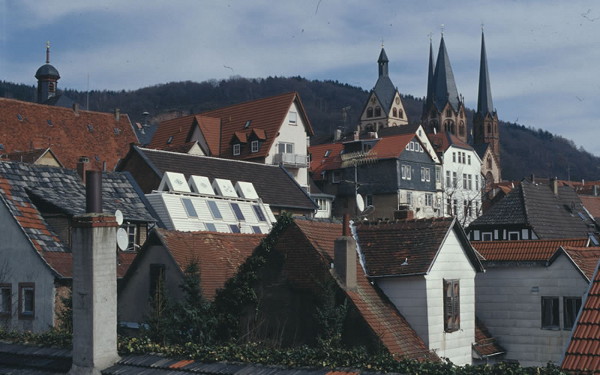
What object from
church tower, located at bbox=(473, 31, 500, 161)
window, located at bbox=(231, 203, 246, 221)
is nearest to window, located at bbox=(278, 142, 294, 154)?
window, located at bbox=(231, 203, 246, 221)

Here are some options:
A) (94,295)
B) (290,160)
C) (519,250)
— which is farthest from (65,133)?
(94,295)

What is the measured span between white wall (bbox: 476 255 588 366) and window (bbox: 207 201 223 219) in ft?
57.2

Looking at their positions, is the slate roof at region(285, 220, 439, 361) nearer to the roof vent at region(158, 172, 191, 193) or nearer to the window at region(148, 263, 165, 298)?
the window at region(148, 263, 165, 298)

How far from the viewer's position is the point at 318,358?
13945 mm

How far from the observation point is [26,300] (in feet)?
99.5

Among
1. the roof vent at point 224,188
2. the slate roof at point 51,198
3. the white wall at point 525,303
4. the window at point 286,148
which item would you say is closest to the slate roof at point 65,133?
the window at point 286,148

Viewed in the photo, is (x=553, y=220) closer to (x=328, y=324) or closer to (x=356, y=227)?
(x=356, y=227)

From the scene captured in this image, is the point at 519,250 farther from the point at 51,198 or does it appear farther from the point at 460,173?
the point at 460,173

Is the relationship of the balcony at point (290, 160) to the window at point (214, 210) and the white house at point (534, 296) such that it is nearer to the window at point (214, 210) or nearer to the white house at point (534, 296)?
the window at point (214, 210)

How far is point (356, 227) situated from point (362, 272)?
2.33 meters

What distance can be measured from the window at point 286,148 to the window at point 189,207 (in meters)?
31.5

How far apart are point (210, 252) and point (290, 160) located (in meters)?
46.0

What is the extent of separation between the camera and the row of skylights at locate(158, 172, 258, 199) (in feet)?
149

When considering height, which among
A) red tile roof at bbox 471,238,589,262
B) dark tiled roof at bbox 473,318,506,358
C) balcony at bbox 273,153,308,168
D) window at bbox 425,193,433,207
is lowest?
dark tiled roof at bbox 473,318,506,358
